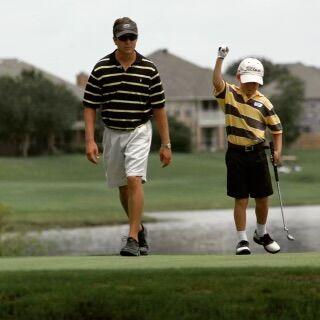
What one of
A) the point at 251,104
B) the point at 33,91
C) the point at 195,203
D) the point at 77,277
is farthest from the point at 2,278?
the point at 33,91

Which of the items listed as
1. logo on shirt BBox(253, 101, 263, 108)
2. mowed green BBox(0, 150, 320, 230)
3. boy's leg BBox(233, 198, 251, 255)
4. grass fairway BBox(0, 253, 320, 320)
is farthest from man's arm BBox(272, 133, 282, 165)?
mowed green BBox(0, 150, 320, 230)

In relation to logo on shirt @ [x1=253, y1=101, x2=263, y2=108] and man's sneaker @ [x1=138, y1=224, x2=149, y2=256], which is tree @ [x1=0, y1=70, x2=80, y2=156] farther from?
logo on shirt @ [x1=253, y1=101, x2=263, y2=108]

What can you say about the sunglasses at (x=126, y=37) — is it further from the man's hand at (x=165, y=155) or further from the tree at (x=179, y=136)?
the tree at (x=179, y=136)

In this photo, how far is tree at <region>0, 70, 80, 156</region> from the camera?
84062mm

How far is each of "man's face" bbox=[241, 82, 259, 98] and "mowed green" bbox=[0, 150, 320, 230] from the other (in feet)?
45.3

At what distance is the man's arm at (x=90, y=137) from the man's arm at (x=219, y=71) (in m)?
1.01

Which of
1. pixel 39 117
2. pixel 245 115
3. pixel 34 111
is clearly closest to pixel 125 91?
pixel 245 115

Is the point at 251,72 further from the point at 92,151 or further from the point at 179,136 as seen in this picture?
the point at 179,136

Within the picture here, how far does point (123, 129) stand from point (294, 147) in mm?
Result: 99682

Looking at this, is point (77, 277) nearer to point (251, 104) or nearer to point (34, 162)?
point (251, 104)

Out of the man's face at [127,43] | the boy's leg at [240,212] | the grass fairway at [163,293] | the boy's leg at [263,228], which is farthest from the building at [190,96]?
the grass fairway at [163,293]

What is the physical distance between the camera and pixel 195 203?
4584cm

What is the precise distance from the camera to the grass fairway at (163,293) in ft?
22.8

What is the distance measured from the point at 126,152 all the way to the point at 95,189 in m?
45.8
